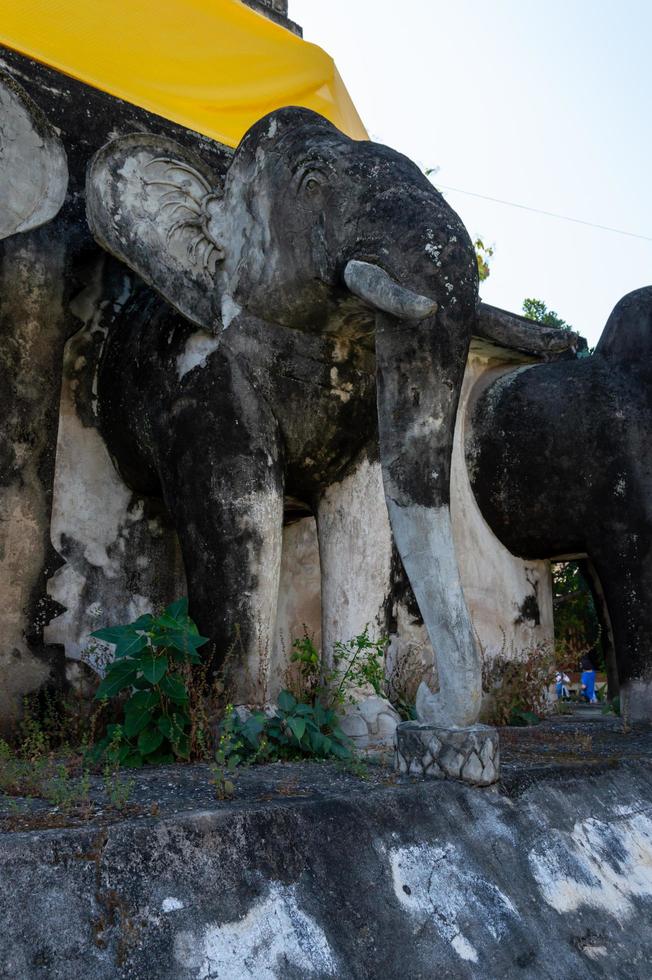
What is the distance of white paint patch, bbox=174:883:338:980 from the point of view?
2070mm

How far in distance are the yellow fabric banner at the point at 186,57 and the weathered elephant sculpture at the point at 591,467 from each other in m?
1.89

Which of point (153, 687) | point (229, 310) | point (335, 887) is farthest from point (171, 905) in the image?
point (229, 310)

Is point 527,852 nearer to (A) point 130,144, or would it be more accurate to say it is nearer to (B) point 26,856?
(B) point 26,856

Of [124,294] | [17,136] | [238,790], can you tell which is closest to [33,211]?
[17,136]

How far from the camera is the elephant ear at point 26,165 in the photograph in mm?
3893

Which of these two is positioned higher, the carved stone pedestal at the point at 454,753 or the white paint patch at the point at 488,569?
the white paint patch at the point at 488,569

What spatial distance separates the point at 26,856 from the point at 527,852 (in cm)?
142

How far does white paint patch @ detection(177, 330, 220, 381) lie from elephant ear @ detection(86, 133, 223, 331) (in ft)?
0.17

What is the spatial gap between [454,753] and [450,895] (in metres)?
0.49

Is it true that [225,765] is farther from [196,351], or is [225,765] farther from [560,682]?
[560,682]

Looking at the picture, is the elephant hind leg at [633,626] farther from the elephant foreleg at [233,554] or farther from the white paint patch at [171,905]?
the white paint patch at [171,905]

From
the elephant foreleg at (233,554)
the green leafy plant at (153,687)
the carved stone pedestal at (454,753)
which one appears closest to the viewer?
the carved stone pedestal at (454,753)

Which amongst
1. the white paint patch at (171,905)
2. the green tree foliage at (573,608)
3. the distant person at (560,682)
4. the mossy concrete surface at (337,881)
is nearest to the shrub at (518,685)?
the distant person at (560,682)

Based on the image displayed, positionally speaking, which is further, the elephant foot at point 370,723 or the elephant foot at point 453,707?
the elephant foot at point 370,723
